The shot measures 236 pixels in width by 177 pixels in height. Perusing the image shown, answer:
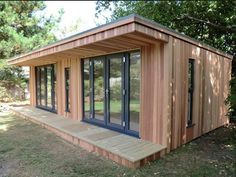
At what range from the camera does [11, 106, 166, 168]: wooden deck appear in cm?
412

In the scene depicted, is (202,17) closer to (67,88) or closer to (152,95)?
(67,88)

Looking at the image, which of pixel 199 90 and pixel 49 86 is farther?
pixel 49 86

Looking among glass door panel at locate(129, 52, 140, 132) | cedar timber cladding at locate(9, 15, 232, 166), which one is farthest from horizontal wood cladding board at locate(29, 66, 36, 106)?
glass door panel at locate(129, 52, 140, 132)

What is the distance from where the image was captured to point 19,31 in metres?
14.5

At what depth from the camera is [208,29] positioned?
10883 mm

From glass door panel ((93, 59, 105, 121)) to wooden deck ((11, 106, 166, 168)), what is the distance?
0.43m

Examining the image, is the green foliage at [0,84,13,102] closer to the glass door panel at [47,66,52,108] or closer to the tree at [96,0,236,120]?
the glass door panel at [47,66,52,108]

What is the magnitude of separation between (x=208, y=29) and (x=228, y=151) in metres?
7.59

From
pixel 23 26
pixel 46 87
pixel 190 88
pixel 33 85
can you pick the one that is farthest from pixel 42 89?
pixel 190 88

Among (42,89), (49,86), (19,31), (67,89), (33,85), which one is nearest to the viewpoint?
(67,89)

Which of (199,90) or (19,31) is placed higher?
(19,31)

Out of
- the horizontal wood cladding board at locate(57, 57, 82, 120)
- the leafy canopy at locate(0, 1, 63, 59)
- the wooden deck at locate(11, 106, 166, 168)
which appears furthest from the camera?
the leafy canopy at locate(0, 1, 63, 59)

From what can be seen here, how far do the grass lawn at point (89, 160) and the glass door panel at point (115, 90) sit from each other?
4.45ft

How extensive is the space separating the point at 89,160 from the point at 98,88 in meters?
2.67
